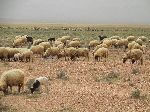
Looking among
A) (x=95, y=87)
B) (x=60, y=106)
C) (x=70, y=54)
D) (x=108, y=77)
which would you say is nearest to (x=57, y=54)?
(x=70, y=54)

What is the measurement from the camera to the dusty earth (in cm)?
1469

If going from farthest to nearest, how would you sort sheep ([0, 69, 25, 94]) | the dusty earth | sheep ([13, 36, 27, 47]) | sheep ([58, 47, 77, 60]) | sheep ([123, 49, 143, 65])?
sheep ([13, 36, 27, 47])
sheep ([58, 47, 77, 60])
sheep ([123, 49, 143, 65])
sheep ([0, 69, 25, 94])
the dusty earth

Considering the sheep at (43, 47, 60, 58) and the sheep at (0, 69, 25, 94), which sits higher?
the sheep at (0, 69, 25, 94)

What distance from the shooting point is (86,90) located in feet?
56.7

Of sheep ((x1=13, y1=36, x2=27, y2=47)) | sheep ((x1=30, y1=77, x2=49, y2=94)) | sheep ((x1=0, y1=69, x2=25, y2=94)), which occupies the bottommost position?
sheep ((x1=13, y1=36, x2=27, y2=47))

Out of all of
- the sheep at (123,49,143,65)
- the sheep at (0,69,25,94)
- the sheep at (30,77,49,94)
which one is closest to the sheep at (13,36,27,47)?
the sheep at (123,49,143,65)

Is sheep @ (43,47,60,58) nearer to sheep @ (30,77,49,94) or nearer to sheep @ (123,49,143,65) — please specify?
sheep @ (123,49,143,65)

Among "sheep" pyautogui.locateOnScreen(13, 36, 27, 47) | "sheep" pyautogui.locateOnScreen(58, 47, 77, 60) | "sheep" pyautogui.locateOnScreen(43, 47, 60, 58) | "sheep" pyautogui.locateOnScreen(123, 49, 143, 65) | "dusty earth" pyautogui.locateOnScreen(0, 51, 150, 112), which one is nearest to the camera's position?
"dusty earth" pyautogui.locateOnScreen(0, 51, 150, 112)

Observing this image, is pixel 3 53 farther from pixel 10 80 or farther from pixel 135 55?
pixel 10 80

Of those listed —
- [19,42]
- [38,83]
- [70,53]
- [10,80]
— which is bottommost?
[19,42]

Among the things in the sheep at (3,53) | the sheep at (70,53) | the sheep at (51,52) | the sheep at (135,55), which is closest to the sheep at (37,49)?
the sheep at (51,52)

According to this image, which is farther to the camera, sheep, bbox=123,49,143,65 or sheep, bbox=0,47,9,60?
sheep, bbox=0,47,9,60

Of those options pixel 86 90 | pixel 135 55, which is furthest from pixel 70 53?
pixel 86 90

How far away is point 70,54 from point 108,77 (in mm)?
7260
